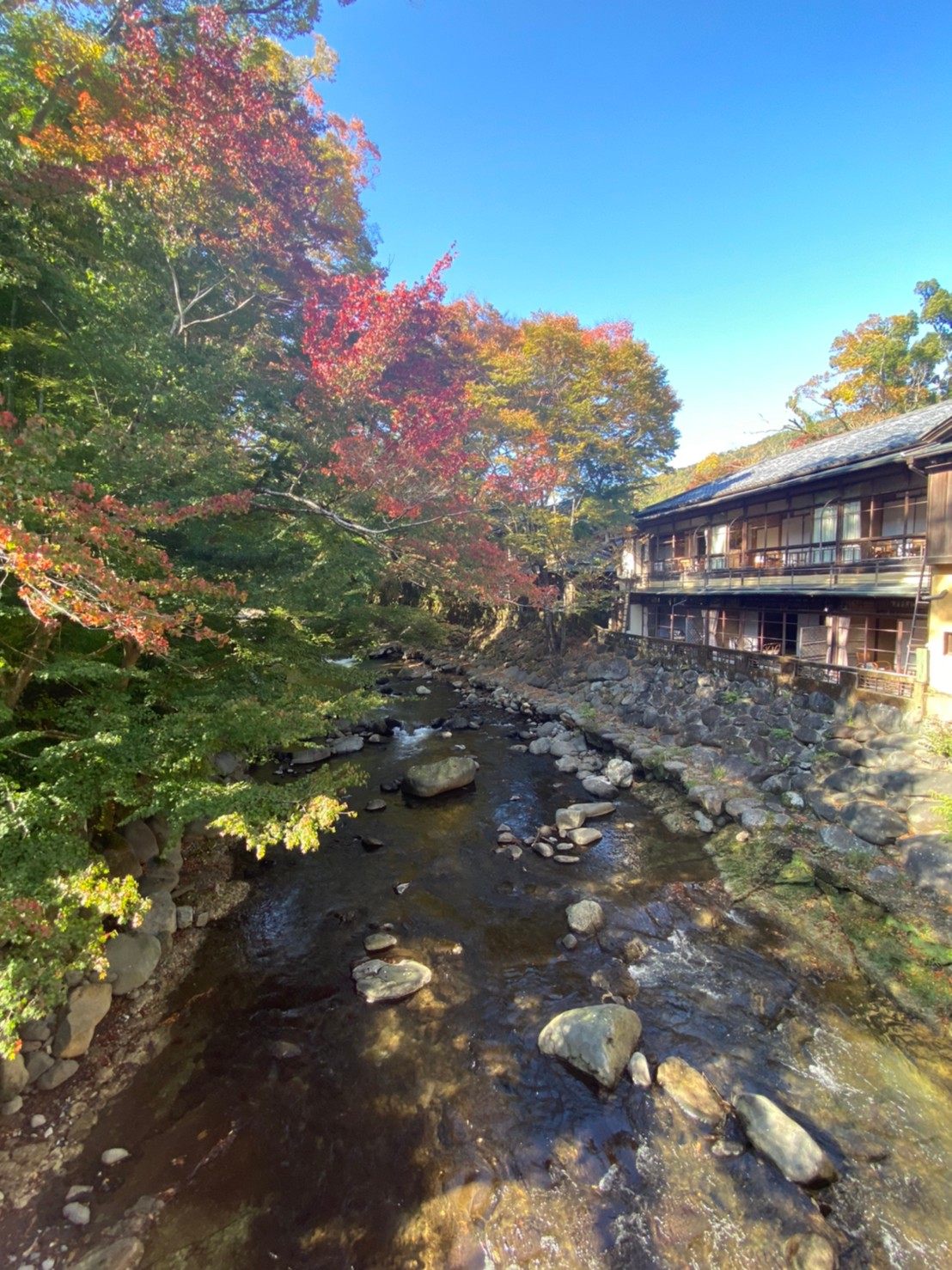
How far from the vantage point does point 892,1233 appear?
4297 mm

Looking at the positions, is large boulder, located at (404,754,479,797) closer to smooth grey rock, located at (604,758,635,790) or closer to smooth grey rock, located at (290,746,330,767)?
smooth grey rock, located at (290,746,330,767)

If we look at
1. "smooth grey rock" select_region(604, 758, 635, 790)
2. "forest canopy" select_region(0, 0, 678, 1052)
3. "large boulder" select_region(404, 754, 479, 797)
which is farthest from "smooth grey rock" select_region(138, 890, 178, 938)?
"smooth grey rock" select_region(604, 758, 635, 790)

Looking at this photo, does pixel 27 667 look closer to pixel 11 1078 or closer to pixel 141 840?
pixel 141 840

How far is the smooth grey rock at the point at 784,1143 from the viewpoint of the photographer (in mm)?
4699

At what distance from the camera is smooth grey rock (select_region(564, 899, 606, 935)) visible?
26.5 ft

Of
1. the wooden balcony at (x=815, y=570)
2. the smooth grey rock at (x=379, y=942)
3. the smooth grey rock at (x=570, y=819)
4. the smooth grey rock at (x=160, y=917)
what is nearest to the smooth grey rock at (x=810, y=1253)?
the smooth grey rock at (x=379, y=942)

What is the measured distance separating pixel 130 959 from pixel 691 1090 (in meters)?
7.01

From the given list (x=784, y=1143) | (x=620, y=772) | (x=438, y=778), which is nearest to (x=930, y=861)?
(x=784, y=1143)

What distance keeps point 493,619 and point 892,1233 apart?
2897cm

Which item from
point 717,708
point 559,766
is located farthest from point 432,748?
point 717,708

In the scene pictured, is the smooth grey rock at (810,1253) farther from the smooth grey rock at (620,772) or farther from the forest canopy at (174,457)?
the smooth grey rock at (620,772)

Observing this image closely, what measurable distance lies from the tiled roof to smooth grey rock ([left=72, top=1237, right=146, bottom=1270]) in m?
19.0

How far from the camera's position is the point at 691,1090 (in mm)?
5535

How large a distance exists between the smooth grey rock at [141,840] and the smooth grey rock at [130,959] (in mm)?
1487
